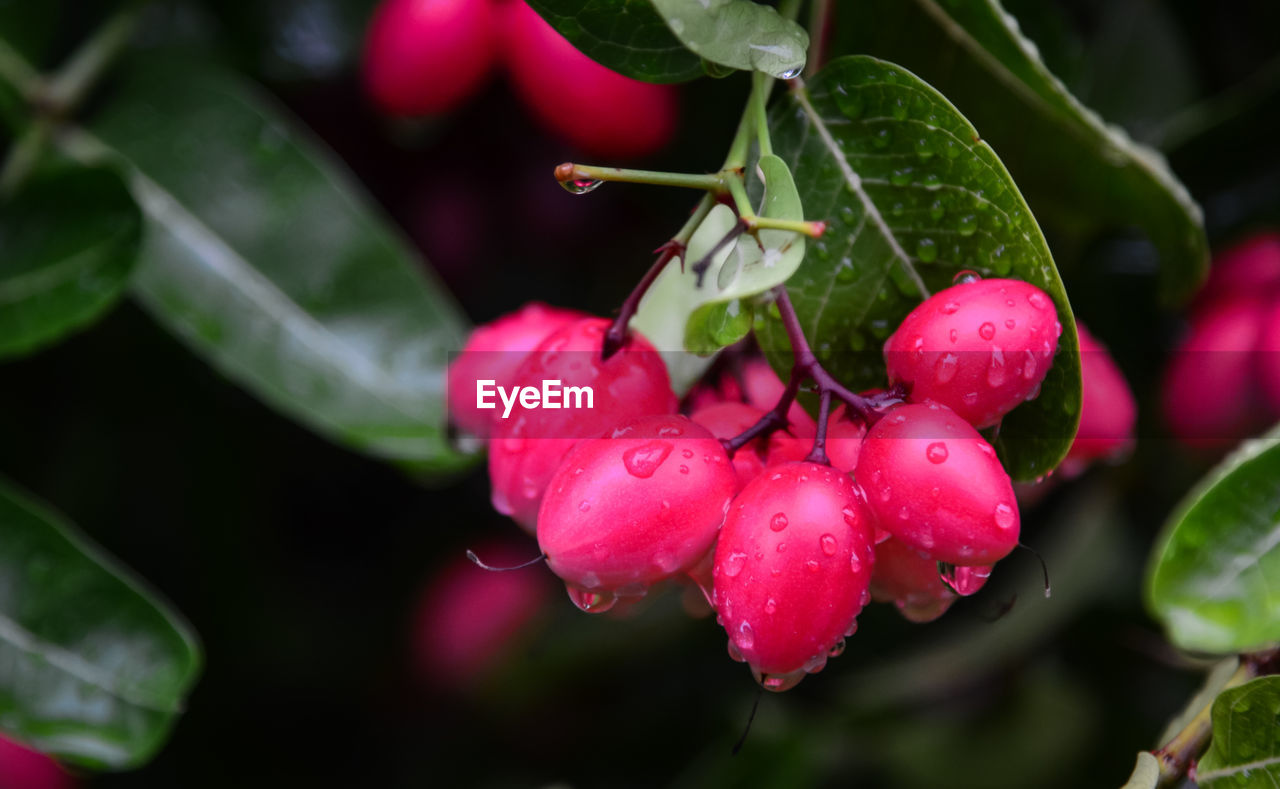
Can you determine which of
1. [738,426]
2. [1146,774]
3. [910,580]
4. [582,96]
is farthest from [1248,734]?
[582,96]

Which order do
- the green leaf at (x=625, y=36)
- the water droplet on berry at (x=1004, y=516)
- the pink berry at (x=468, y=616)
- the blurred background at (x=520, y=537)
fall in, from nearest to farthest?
the water droplet on berry at (x=1004, y=516) → the green leaf at (x=625, y=36) → the blurred background at (x=520, y=537) → the pink berry at (x=468, y=616)

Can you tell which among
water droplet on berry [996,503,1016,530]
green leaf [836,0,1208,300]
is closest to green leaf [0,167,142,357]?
green leaf [836,0,1208,300]

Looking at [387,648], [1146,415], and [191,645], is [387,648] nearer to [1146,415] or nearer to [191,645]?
[191,645]

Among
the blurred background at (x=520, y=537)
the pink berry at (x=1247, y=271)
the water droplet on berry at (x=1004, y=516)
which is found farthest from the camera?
the blurred background at (x=520, y=537)

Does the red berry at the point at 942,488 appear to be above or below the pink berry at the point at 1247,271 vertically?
above

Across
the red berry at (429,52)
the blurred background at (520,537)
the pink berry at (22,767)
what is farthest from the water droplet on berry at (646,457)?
the pink berry at (22,767)

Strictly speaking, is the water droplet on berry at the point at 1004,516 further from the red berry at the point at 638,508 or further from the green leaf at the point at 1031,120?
the green leaf at the point at 1031,120
